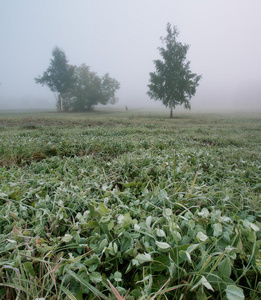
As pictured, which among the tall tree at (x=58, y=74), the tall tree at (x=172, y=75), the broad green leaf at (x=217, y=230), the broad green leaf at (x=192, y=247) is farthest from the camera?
the tall tree at (x=58, y=74)

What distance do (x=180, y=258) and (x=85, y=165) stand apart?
2.03 m

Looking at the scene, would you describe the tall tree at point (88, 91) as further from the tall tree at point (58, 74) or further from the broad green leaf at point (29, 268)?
the broad green leaf at point (29, 268)

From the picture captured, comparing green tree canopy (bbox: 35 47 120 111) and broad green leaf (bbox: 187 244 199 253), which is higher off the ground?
green tree canopy (bbox: 35 47 120 111)

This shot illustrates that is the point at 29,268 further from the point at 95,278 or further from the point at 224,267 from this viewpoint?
the point at 224,267

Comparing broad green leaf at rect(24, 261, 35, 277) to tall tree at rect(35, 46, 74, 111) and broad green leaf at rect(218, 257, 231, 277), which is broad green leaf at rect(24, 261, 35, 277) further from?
tall tree at rect(35, 46, 74, 111)

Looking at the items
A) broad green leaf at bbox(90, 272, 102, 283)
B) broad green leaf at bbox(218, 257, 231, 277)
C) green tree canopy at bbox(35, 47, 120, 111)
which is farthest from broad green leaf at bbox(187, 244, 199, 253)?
green tree canopy at bbox(35, 47, 120, 111)

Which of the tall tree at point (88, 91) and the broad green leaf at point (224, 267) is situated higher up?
the tall tree at point (88, 91)

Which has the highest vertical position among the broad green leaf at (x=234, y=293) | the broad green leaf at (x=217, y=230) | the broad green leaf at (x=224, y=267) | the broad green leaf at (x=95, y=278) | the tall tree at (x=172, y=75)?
the tall tree at (x=172, y=75)

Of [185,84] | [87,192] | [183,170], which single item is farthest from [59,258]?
[185,84]

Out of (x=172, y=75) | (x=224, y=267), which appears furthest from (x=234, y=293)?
(x=172, y=75)

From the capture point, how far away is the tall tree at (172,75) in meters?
24.9

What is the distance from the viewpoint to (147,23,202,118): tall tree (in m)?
24.9

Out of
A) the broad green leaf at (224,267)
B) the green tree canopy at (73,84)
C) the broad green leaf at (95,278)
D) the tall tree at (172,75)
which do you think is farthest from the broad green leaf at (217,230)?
the green tree canopy at (73,84)

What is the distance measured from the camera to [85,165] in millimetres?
2691
